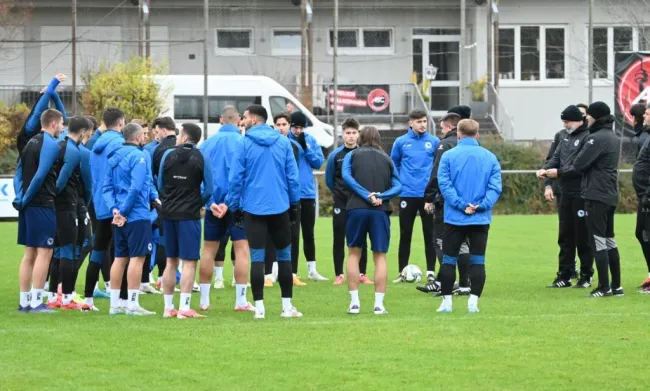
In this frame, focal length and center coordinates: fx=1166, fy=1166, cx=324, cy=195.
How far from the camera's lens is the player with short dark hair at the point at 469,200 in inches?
475

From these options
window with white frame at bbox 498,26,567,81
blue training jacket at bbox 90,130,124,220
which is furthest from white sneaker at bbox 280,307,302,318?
window with white frame at bbox 498,26,567,81

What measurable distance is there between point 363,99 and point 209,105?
16.3 feet

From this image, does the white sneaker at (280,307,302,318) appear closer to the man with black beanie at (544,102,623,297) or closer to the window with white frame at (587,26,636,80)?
the man with black beanie at (544,102,623,297)

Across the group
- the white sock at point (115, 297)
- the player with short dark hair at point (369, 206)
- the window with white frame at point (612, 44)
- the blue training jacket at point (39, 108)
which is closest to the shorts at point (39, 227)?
the white sock at point (115, 297)

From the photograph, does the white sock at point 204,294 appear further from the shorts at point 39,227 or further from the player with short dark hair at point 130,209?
the shorts at point 39,227

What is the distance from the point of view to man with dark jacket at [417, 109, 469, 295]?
1417cm

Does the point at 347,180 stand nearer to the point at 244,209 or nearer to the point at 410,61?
the point at 244,209

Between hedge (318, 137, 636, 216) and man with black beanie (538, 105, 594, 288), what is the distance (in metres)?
15.1

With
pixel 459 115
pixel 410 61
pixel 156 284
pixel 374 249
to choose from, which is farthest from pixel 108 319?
pixel 410 61

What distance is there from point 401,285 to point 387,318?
3.87 m

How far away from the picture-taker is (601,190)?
13797mm

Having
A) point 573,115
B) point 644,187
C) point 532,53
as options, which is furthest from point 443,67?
point 644,187

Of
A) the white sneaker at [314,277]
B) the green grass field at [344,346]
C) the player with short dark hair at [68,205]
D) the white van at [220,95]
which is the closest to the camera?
the green grass field at [344,346]

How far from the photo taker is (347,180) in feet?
40.4
